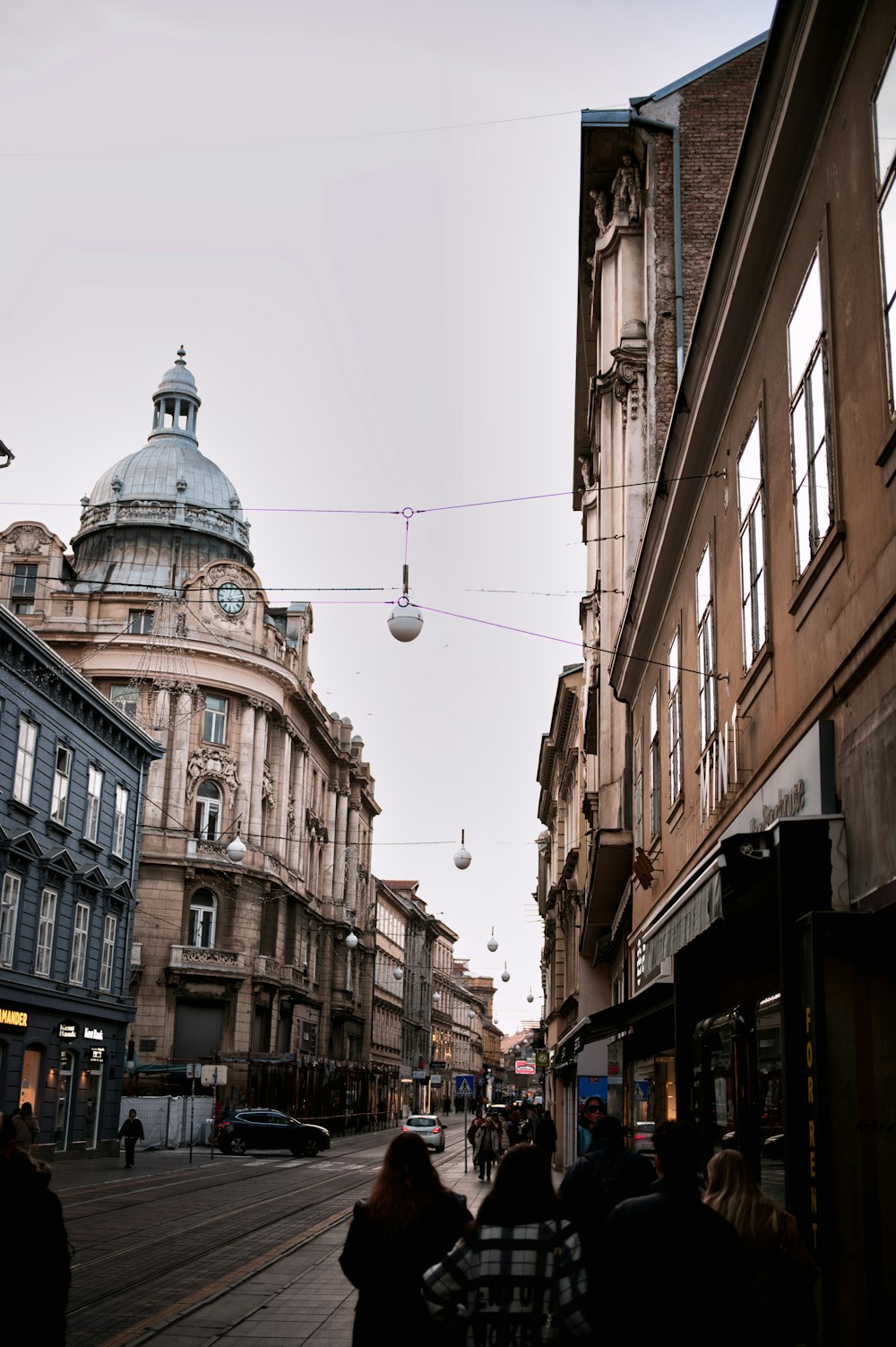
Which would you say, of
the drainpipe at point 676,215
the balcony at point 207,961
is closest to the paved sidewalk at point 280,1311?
the drainpipe at point 676,215

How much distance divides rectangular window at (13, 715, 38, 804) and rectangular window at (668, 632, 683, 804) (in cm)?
1969

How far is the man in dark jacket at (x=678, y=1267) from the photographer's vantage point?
16.9ft

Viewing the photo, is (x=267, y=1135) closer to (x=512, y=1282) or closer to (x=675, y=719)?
(x=675, y=719)

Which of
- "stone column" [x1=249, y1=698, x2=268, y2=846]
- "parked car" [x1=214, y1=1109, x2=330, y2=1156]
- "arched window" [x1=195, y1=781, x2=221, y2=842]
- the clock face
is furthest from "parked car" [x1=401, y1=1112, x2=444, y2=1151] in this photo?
the clock face

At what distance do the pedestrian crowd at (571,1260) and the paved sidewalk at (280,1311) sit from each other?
5.44 m

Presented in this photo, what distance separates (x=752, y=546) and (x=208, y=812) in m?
52.2

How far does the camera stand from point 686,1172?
5508 millimetres

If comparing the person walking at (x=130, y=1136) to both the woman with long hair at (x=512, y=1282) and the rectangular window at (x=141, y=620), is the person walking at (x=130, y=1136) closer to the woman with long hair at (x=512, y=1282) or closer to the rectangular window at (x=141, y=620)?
the rectangular window at (x=141, y=620)

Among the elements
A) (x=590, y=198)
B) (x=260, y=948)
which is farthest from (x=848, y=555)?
(x=260, y=948)

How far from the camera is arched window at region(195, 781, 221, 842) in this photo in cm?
6178

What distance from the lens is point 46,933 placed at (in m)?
36.6

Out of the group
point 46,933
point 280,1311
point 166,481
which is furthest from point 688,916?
point 166,481

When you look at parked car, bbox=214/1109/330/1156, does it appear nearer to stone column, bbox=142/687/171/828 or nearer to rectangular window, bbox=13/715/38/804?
stone column, bbox=142/687/171/828

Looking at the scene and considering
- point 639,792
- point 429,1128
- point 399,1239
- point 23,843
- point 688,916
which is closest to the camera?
point 399,1239
